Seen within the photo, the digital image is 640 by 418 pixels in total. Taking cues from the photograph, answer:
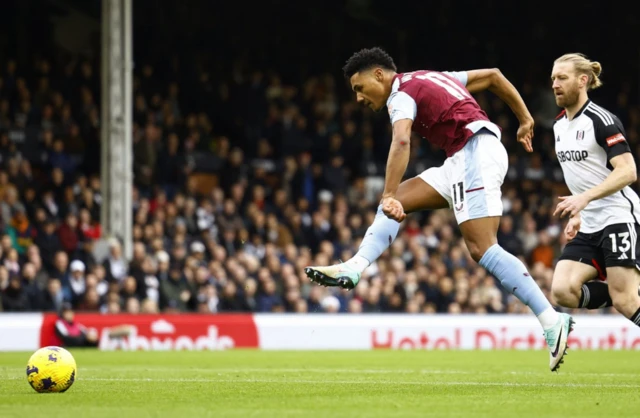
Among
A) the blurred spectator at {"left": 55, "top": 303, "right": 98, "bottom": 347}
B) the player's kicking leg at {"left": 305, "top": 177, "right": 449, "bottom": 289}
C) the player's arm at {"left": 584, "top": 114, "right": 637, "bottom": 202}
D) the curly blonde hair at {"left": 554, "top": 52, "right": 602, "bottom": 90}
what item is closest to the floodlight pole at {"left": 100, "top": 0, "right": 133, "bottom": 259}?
the blurred spectator at {"left": 55, "top": 303, "right": 98, "bottom": 347}

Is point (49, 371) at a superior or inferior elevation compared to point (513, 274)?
inferior

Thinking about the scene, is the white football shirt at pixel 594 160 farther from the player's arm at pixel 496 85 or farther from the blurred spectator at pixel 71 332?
the blurred spectator at pixel 71 332

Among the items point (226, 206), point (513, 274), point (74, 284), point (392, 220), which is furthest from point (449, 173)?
point (226, 206)

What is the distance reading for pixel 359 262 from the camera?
8.10 m

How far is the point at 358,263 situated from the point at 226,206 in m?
12.3

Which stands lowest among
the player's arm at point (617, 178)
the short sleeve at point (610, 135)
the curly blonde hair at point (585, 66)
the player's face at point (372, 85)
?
the player's arm at point (617, 178)

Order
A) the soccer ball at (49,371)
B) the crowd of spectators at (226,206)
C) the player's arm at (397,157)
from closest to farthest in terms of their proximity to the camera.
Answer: the soccer ball at (49,371) → the player's arm at (397,157) → the crowd of spectators at (226,206)

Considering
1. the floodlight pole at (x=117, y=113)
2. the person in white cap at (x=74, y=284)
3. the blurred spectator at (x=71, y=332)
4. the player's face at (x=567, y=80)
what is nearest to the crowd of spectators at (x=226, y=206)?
the person in white cap at (x=74, y=284)

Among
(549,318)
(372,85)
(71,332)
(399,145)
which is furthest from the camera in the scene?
(71,332)

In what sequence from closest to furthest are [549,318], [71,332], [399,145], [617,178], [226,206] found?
1. [399,145]
2. [549,318]
3. [617,178]
4. [71,332]
5. [226,206]

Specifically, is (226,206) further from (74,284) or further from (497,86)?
(497,86)

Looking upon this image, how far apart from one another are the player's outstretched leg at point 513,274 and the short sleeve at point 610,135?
3.32 feet

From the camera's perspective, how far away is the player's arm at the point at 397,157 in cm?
782

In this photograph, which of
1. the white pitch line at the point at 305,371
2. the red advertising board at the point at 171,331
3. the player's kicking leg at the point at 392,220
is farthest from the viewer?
the red advertising board at the point at 171,331
